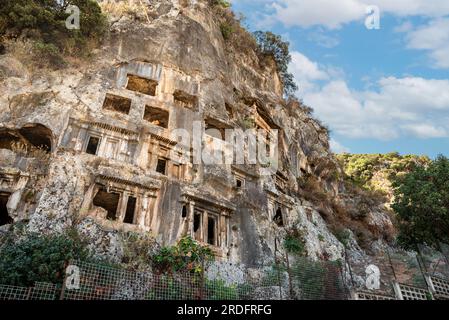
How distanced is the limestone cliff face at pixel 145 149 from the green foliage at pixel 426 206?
19.2 feet

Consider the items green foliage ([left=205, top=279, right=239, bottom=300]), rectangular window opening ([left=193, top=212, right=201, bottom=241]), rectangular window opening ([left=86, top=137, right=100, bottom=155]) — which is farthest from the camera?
rectangular window opening ([left=86, top=137, right=100, bottom=155])

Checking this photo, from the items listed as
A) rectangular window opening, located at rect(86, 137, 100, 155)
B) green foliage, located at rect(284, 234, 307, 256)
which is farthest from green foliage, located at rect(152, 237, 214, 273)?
green foliage, located at rect(284, 234, 307, 256)

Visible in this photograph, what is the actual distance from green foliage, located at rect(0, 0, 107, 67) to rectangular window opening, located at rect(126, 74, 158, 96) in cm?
324

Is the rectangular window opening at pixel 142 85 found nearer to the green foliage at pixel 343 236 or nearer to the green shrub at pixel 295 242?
the green shrub at pixel 295 242

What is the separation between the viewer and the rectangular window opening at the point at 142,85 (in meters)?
21.3

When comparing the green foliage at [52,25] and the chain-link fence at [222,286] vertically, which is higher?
the green foliage at [52,25]

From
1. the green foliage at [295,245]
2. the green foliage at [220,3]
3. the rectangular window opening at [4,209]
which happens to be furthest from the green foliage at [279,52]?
the rectangular window opening at [4,209]

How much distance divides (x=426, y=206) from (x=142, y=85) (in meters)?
17.5

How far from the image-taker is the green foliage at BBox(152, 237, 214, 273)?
13398 mm

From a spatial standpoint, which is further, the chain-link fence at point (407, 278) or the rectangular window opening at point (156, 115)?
the rectangular window opening at point (156, 115)

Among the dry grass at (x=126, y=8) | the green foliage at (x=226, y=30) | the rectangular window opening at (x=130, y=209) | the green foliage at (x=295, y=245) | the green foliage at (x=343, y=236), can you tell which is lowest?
the green foliage at (x=295, y=245)

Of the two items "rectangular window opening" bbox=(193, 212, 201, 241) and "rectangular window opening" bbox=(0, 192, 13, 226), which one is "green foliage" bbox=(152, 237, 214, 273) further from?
"rectangular window opening" bbox=(0, 192, 13, 226)

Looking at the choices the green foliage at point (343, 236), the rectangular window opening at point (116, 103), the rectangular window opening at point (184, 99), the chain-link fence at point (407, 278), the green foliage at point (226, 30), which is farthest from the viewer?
the green foliage at point (226, 30)
